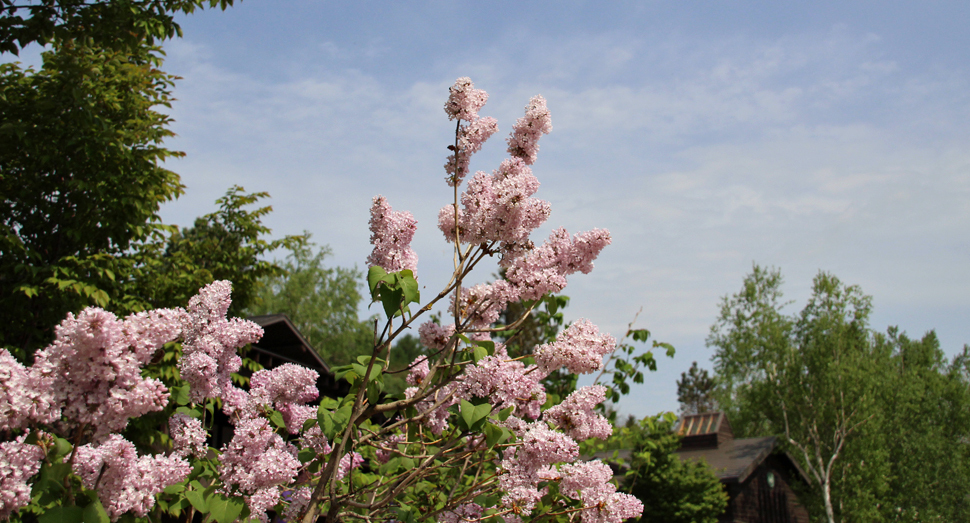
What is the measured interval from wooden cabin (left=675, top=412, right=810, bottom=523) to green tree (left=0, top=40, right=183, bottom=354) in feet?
77.6

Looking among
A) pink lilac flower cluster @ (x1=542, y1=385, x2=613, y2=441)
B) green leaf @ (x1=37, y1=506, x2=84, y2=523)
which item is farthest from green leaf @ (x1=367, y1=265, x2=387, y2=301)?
pink lilac flower cluster @ (x1=542, y1=385, x2=613, y2=441)

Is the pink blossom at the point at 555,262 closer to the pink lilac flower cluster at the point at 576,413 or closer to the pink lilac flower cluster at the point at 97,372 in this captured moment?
the pink lilac flower cluster at the point at 576,413

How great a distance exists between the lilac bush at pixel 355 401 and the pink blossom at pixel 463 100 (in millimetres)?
10

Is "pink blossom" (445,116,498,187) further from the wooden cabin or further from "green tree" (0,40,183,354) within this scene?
the wooden cabin

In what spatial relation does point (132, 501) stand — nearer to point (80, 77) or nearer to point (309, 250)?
point (80, 77)

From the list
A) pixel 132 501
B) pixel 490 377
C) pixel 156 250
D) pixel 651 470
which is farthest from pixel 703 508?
pixel 132 501

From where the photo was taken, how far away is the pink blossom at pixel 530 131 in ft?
11.6

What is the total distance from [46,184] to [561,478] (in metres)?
9.55

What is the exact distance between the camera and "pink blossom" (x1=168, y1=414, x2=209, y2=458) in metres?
2.98

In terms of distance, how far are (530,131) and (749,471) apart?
27018mm

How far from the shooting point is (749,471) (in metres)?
26.1

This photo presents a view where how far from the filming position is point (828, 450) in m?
30.3

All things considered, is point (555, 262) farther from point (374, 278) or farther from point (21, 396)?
point (21, 396)

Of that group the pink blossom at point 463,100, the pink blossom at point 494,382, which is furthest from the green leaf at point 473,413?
the pink blossom at point 463,100
